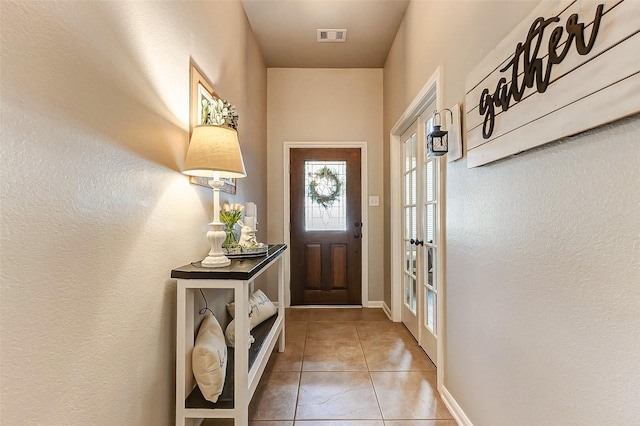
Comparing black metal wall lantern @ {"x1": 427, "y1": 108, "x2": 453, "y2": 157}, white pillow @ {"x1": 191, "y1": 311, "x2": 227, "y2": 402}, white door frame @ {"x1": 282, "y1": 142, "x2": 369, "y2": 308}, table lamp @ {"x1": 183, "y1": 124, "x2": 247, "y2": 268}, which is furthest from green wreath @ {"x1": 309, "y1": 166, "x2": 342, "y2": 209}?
white pillow @ {"x1": 191, "y1": 311, "x2": 227, "y2": 402}

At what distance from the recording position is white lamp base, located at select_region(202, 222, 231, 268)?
1.45 metres

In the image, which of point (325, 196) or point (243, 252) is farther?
point (325, 196)

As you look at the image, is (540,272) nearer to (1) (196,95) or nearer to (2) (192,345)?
(2) (192,345)

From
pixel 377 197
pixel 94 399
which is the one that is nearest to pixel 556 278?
pixel 94 399

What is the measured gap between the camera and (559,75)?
89 cm

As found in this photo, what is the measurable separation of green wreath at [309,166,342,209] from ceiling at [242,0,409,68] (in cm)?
129

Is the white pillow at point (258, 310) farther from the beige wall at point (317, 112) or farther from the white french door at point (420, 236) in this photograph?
the beige wall at point (317, 112)

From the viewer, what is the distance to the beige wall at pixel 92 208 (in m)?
0.70

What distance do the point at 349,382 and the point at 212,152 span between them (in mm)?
1660

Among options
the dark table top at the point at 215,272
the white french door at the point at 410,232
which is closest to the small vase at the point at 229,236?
the dark table top at the point at 215,272

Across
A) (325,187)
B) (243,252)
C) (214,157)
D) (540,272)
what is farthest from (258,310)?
(325,187)

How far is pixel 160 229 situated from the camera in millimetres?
1296

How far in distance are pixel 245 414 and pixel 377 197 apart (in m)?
2.76

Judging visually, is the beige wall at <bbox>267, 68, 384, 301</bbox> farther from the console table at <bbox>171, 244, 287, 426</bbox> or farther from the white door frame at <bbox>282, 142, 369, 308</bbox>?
the console table at <bbox>171, 244, 287, 426</bbox>
